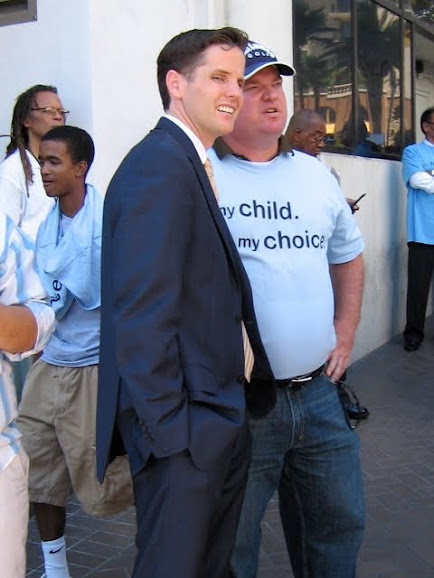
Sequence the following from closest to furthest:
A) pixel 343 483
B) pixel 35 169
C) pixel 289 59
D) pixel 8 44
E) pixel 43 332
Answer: pixel 43 332
pixel 343 483
pixel 35 169
pixel 8 44
pixel 289 59

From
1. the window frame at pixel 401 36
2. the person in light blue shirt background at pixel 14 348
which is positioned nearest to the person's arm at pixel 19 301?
the person in light blue shirt background at pixel 14 348

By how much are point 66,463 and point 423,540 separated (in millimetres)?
1809

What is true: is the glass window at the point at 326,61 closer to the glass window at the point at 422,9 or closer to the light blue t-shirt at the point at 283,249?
the glass window at the point at 422,9

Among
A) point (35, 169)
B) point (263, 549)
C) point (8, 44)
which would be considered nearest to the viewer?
point (263, 549)

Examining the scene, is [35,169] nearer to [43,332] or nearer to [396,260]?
[43,332]

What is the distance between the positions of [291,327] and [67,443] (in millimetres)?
1240

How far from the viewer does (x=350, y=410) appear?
18.5 ft

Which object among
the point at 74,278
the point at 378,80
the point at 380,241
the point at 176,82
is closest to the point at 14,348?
the point at 176,82

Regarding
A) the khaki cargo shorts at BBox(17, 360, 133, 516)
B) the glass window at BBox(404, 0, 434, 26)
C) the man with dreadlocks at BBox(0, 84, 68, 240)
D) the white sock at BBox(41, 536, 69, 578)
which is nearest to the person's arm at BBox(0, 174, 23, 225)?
the man with dreadlocks at BBox(0, 84, 68, 240)

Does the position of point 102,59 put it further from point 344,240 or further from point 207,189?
point 207,189

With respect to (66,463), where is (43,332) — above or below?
above

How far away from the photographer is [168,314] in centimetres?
185

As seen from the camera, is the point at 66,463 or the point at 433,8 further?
the point at 433,8

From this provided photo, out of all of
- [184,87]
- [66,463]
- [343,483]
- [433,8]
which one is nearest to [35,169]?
[66,463]
